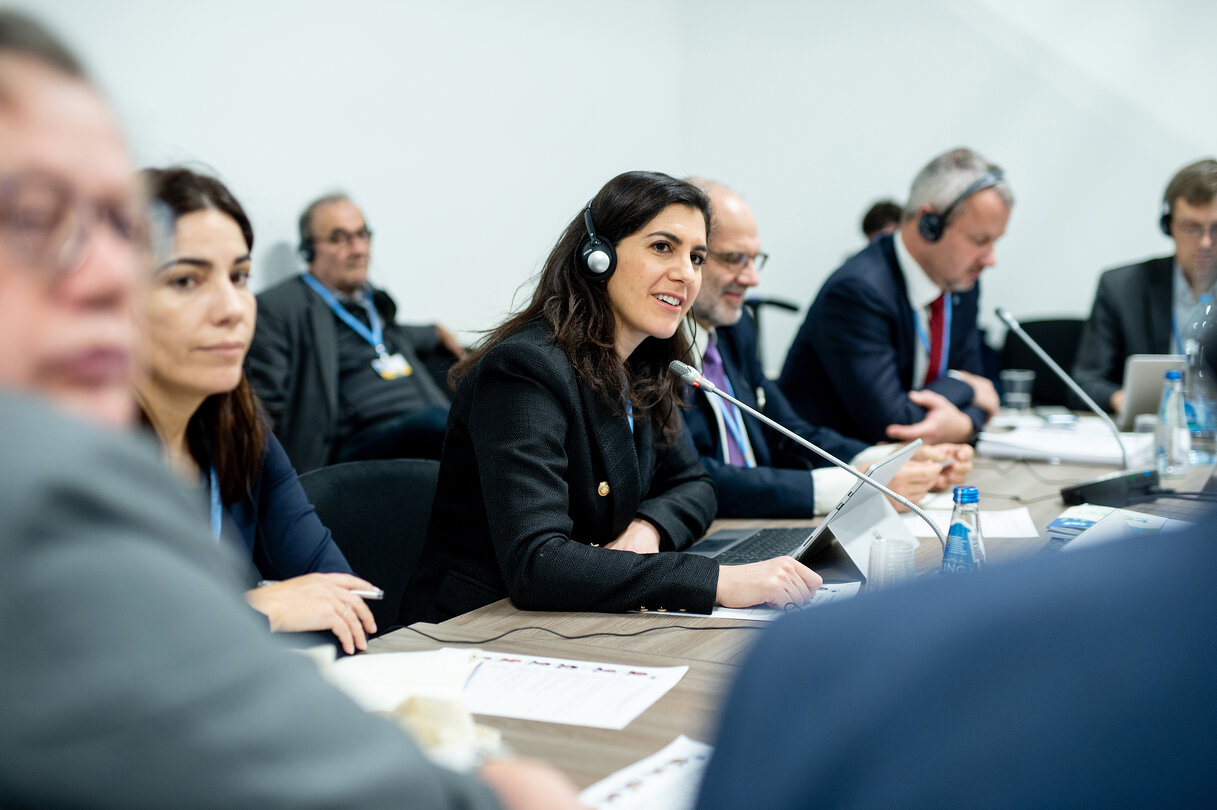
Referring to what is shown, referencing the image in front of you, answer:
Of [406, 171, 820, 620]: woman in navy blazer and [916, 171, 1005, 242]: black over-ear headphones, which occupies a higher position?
[916, 171, 1005, 242]: black over-ear headphones

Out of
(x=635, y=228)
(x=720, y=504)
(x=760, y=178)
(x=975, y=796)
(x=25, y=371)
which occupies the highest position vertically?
(x=760, y=178)

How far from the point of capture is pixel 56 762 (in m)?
0.34

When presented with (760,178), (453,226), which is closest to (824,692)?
(453,226)

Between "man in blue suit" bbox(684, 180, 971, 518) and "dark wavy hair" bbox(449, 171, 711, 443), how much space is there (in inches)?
12.3

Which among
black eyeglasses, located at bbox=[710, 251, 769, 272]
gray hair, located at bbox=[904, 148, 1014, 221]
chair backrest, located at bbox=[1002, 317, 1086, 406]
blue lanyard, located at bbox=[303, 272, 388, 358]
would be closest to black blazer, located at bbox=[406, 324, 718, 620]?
black eyeglasses, located at bbox=[710, 251, 769, 272]

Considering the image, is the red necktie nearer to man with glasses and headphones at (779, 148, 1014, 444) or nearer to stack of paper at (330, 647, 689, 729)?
man with glasses and headphones at (779, 148, 1014, 444)

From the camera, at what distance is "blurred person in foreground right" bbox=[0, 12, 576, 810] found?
34 centimetres

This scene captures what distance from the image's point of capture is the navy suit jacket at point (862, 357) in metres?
2.77

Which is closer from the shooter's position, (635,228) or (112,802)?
(112,802)

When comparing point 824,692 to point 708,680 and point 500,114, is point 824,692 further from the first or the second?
point 500,114

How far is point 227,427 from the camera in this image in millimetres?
1586

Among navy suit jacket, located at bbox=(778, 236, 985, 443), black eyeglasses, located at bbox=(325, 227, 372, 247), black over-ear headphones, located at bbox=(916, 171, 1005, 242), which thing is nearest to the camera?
navy suit jacket, located at bbox=(778, 236, 985, 443)

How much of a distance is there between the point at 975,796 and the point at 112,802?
0.31 meters

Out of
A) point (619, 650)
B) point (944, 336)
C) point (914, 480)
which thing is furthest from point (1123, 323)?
point (619, 650)
